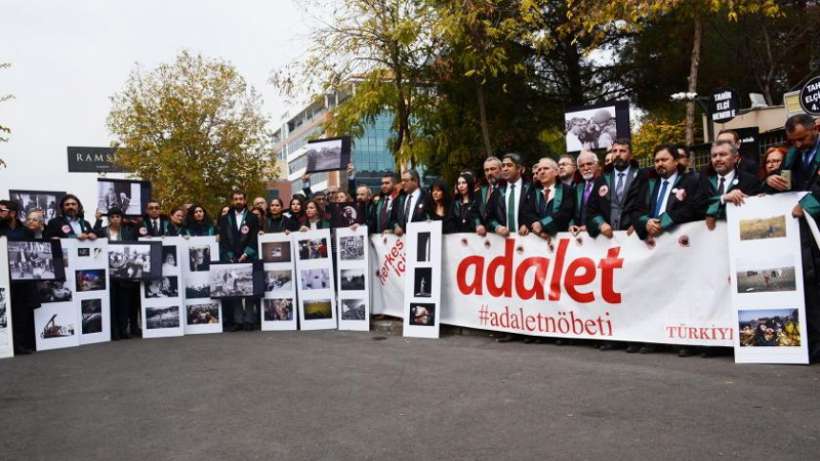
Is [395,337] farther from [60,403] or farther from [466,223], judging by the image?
[60,403]

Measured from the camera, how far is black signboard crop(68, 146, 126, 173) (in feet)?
92.0

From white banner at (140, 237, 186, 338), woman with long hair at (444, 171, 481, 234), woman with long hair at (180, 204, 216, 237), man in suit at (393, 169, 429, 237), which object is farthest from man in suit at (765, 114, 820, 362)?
woman with long hair at (180, 204, 216, 237)

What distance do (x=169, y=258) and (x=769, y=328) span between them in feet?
28.5

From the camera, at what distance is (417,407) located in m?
5.76

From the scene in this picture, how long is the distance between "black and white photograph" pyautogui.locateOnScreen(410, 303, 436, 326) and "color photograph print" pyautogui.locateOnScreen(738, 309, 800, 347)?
418 centimetres

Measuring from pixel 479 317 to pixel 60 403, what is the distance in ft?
17.2

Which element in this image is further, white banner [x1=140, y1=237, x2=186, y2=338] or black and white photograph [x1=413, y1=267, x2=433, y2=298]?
white banner [x1=140, y1=237, x2=186, y2=338]

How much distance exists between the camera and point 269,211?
1318cm

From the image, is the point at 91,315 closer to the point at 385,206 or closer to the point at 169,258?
the point at 169,258

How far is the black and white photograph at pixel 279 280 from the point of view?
12164 millimetres

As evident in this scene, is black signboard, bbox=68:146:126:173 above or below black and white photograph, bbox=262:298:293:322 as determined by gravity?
above

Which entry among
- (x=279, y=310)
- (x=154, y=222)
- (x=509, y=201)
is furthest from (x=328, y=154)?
(x=509, y=201)

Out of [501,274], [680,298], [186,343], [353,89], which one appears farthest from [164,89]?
[680,298]

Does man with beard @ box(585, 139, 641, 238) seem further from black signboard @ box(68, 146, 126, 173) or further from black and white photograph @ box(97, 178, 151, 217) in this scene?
black signboard @ box(68, 146, 126, 173)
